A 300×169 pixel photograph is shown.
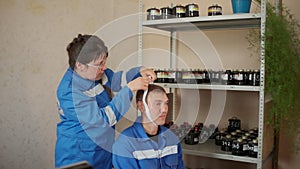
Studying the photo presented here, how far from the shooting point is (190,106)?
2.67 metres

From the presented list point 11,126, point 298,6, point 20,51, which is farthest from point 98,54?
point 298,6

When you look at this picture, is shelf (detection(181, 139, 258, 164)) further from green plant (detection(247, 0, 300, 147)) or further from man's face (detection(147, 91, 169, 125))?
man's face (detection(147, 91, 169, 125))

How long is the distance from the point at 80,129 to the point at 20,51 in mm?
788

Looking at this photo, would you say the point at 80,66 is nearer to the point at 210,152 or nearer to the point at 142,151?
the point at 142,151

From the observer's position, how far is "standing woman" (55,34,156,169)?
155 cm

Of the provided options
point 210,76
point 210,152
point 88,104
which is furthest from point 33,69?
point 210,152

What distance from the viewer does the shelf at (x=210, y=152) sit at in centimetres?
183

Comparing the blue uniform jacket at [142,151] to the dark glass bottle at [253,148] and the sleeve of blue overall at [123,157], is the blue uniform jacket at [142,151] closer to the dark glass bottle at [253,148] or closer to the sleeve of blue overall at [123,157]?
the sleeve of blue overall at [123,157]

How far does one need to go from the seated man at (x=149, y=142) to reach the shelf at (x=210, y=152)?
325mm

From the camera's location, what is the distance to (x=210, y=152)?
6.34ft

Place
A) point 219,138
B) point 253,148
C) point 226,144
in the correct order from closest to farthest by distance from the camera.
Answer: point 253,148 < point 226,144 < point 219,138

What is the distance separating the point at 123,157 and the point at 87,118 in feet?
0.86

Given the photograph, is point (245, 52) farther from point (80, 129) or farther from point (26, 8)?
point (26, 8)

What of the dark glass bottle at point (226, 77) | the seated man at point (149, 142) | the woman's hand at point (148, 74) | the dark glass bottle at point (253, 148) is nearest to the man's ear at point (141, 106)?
the seated man at point (149, 142)
